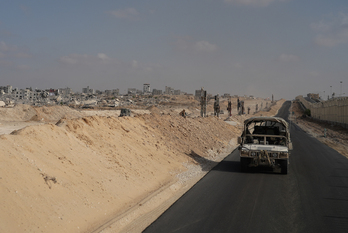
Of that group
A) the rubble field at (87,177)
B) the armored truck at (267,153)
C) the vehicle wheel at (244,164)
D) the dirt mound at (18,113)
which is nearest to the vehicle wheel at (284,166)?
the armored truck at (267,153)

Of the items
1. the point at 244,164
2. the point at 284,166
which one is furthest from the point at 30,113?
the point at 284,166

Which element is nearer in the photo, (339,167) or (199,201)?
(199,201)

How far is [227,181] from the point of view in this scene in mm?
12328

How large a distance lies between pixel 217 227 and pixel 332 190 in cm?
585

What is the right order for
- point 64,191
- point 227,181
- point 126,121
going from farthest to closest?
point 126,121, point 227,181, point 64,191

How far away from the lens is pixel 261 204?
9.20 meters

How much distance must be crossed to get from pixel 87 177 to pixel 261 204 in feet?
17.4

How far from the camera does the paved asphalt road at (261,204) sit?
24.6ft

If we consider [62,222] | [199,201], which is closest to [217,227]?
[199,201]

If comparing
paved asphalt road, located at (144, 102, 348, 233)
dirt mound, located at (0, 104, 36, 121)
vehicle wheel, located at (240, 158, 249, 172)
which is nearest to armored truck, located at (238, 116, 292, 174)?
vehicle wheel, located at (240, 158, 249, 172)

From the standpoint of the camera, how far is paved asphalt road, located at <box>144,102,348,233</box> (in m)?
7.48

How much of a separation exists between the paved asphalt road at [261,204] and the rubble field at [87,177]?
2.36ft

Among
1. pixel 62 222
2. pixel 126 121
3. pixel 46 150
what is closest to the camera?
pixel 62 222

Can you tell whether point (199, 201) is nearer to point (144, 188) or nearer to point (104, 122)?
point (144, 188)
